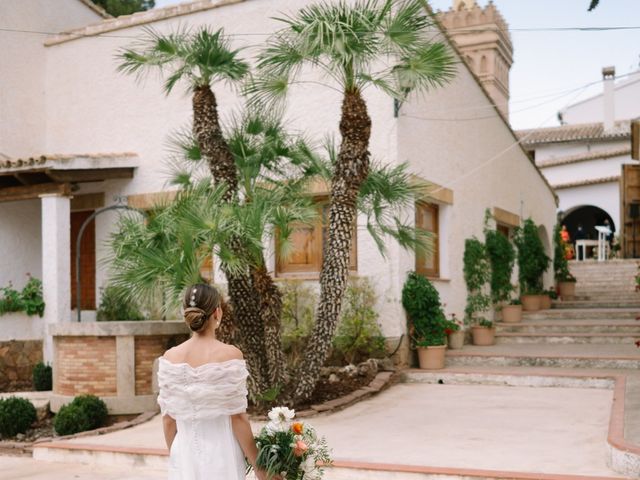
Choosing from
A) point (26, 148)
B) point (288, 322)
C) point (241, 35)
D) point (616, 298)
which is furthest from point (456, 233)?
point (26, 148)

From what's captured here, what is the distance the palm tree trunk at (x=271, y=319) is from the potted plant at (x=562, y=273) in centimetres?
1176

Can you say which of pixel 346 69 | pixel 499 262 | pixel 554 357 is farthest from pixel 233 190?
pixel 499 262

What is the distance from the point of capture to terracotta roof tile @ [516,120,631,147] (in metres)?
33.8

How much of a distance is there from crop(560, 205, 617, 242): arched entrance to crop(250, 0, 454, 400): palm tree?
26.7 m

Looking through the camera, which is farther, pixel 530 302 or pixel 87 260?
pixel 530 302

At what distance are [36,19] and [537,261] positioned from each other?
37.3ft

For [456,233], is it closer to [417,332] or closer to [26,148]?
[417,332]

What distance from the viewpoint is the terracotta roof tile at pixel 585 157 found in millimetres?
31797

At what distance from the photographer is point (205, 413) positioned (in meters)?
3.75

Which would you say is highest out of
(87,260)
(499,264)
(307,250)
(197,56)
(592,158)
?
(592,158)

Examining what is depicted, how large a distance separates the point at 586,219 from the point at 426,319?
83.0 feet

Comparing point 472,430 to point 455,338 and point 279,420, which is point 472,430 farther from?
point 455,338

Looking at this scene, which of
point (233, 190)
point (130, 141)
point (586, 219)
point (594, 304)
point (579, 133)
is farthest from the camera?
point (579, 133)

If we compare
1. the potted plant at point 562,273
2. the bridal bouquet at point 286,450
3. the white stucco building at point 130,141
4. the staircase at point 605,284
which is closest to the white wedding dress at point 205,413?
the bridal bouquet at point 286,450
